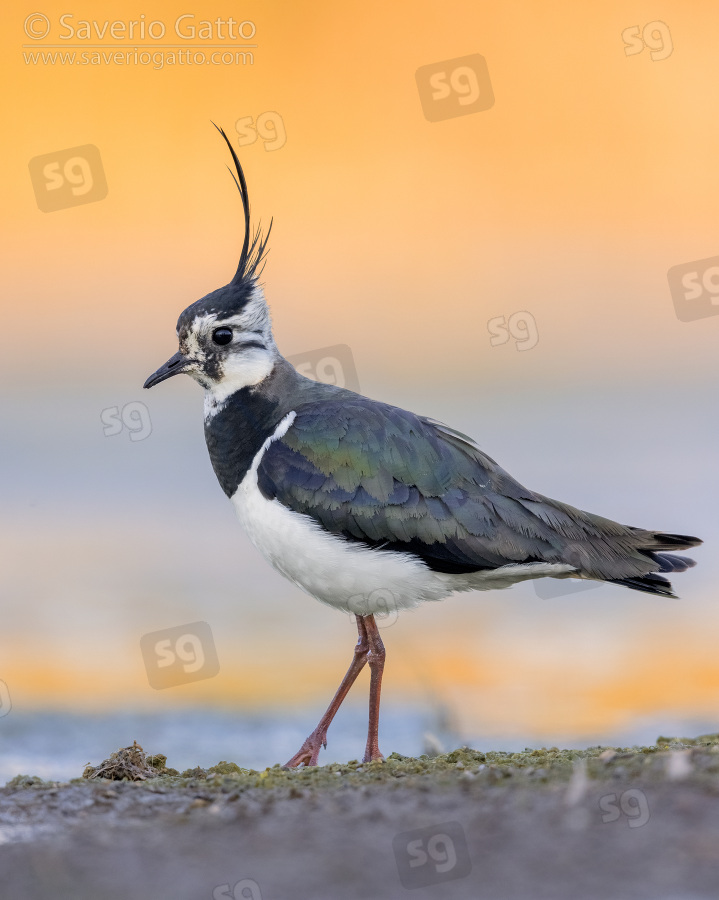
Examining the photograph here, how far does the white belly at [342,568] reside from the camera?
6.92 meters

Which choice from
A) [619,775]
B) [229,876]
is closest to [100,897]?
[229,876]

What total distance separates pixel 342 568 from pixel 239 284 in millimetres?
2299

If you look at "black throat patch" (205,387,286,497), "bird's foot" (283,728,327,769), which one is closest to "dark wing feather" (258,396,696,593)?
"black throat patch" (205,387,286,497)

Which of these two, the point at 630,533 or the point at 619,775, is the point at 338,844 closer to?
the point at 619,775

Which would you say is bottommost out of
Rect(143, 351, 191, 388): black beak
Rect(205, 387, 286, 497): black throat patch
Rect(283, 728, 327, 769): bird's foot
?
Rect(283, 728, 327, 769): bird's foot

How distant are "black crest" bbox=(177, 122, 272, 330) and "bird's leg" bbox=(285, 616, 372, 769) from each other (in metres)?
2.38

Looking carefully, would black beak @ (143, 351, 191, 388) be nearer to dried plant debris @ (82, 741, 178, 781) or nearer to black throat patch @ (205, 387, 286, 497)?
black throat patch @ (205, 387, 286, 497)

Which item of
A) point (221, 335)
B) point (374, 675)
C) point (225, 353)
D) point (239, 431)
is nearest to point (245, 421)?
point (239, 431)

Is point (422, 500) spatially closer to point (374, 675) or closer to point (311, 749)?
point (374, 675)

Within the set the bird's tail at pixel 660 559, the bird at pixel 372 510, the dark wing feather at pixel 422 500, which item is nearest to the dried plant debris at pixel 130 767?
the bird at pixel 372 510

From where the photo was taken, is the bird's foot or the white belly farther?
the bird's foot

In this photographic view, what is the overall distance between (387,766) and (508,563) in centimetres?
161

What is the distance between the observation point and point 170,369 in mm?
7660

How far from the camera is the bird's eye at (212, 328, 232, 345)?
7605 mm
